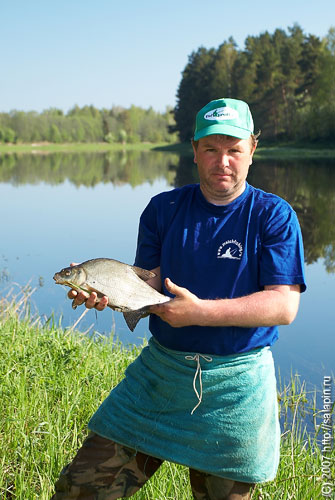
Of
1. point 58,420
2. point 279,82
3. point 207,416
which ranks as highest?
point 279,82

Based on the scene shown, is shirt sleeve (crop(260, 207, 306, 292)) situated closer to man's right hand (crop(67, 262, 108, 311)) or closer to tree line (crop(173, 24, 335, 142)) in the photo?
man's right hand (crop(67, 262, 108, 311))

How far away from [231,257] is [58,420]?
1881 mm

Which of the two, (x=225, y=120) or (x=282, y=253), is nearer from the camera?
(x=282, y=253)

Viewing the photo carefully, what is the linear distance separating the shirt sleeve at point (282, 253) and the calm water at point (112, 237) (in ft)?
16.4

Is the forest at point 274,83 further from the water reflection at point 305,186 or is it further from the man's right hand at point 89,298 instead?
the man's right hand at point 89,298

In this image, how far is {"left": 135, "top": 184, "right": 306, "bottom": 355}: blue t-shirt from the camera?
2631 millimetres

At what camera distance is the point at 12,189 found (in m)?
32.8

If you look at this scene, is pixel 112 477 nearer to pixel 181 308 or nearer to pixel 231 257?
pixel 181 308

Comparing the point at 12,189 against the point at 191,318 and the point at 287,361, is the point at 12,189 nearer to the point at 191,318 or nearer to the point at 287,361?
the point at 287,361

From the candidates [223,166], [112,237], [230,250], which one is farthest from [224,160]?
[112,237]

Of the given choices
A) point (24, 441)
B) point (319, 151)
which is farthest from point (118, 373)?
point (319, 151)

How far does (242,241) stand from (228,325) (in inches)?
17.1

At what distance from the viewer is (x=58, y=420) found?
12.3 feet

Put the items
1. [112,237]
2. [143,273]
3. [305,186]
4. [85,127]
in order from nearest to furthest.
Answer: [143,273] < [112,237] < [305,186] < [85,127]
